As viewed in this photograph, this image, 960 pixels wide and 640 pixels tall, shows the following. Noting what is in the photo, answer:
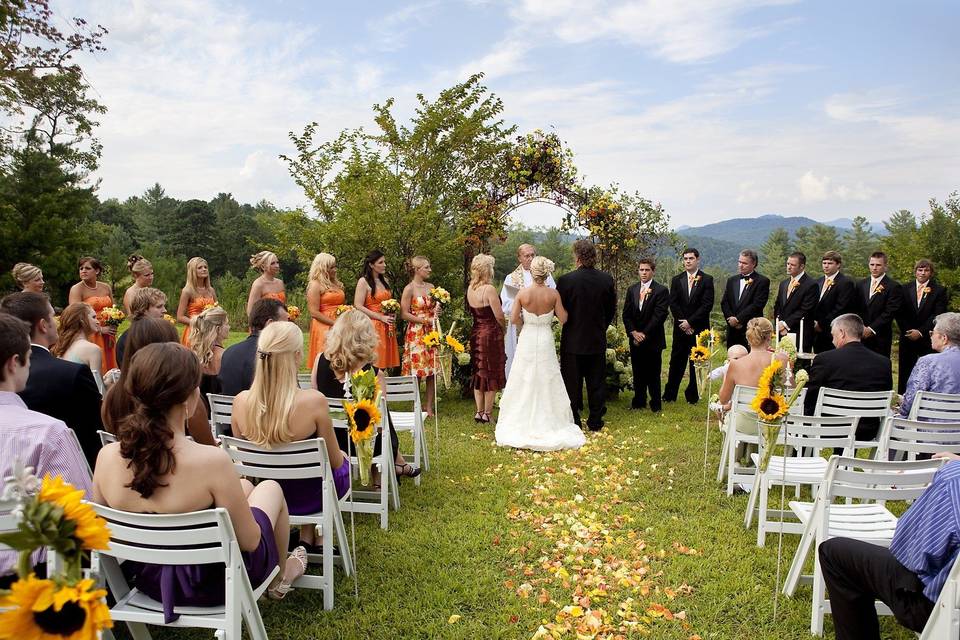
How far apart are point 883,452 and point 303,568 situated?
13.0 ft

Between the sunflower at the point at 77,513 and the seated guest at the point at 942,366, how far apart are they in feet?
19.7

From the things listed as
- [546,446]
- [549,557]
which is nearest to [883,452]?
[549,557]

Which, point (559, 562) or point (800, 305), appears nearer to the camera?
point (559, 562)

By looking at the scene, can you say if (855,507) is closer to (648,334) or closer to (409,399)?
(409,399)

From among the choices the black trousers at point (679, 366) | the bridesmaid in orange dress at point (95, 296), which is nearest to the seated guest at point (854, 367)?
the black trousers at point (679, 366)

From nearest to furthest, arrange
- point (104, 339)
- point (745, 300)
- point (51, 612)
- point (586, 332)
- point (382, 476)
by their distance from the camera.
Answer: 1. point (51, 612)
2. point (382, 476)
3. point (104, 339)
4. point (586, 332)
5. point (745, 300)

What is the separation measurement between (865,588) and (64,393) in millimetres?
4277

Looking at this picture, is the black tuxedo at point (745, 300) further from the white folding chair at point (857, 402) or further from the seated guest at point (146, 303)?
the seated guest at point (146, 303)

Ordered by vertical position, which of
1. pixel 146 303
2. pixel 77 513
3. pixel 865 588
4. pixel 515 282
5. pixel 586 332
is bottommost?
pixel 865 588

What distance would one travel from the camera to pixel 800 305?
893 centimetres

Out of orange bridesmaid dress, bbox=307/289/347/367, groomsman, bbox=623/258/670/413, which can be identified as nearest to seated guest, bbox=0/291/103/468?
orange bridesmaid dress, bbox=307/289/347/367

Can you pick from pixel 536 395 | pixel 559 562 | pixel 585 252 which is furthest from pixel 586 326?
pixel 559 562

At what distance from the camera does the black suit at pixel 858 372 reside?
5594 millimetres

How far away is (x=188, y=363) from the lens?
2791mm
